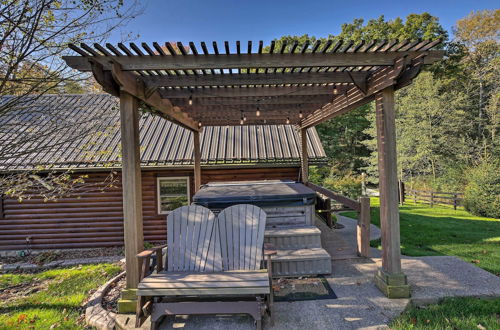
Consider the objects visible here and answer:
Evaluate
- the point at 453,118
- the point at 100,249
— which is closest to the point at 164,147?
the point at 100,249

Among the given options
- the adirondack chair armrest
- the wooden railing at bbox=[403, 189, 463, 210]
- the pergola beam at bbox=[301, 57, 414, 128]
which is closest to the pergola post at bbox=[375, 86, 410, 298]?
the pergola beam at bbox=[301, 57, 414, 128]

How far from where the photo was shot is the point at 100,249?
23.9 ft

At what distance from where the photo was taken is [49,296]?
410cm

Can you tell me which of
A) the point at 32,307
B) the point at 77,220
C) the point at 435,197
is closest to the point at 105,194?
the point at 77,220

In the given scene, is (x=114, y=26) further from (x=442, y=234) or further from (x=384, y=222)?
(x=442, y=234)

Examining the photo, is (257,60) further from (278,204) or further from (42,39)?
(42,39)

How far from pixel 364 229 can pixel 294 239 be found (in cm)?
139

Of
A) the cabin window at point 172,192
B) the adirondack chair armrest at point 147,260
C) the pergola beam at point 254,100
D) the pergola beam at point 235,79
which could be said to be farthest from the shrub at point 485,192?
the adirondack chair armrest at point 147,260

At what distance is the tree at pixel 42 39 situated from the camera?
3086 millimetres

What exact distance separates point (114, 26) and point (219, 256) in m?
3.80

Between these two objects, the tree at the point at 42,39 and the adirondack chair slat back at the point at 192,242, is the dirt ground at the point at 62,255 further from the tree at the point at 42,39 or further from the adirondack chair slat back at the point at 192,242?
the adirondack chair slat back at the point at 192,242

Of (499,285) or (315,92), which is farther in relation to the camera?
(315,92)

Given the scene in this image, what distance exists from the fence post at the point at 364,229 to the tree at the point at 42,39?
4.96 m

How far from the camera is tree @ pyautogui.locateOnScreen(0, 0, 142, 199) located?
3.09 meters
